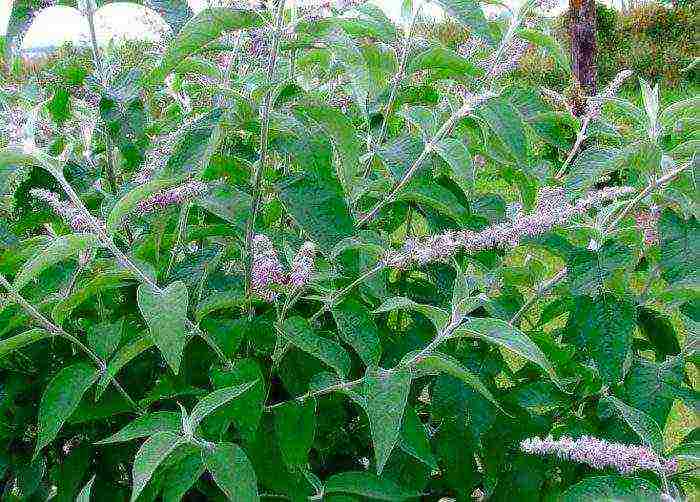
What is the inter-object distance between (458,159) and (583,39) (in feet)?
24.5

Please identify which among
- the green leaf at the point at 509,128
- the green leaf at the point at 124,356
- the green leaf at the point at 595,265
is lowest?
the green leaf at the point at 124,356

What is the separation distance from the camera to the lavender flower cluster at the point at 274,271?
3.95 ft

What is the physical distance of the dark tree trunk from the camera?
26.7 ft

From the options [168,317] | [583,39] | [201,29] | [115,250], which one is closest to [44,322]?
[115,250]

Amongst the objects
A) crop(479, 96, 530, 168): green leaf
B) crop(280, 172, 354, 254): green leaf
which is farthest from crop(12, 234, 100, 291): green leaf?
crop(479, 96, 530, 168): green leaf

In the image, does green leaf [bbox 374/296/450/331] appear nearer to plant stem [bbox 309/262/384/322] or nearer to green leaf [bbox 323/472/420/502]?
plant stem [bbox 309/262/384/322]

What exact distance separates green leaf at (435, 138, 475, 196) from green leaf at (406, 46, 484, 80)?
0.40ft

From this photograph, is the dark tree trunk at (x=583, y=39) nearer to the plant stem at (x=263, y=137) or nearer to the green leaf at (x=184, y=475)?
the plant stem at (x=263, y=137)

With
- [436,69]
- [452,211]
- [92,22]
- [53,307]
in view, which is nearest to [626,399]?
[452,211]

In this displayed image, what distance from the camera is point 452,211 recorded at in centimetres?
146

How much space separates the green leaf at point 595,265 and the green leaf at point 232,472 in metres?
0.61

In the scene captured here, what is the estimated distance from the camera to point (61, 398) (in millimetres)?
1310

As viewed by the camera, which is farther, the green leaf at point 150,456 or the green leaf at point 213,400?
the green leaf at point 213,400

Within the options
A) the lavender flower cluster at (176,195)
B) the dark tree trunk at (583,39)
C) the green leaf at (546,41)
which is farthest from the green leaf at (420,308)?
the dark tree trunk at (583,39)
